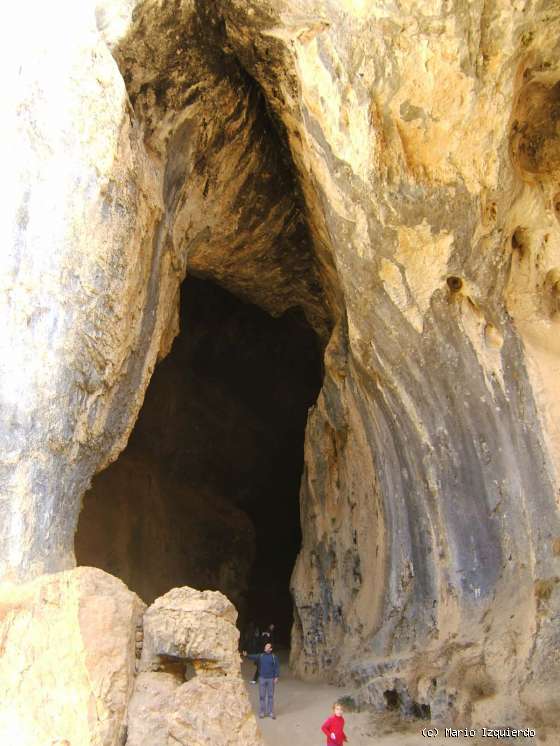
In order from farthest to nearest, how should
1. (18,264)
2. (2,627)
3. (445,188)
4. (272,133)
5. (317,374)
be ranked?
(317,374) < (272,133) < (445,188) < (18,264) < (2,627)

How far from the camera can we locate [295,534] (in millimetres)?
13453

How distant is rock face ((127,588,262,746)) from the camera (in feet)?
14.2

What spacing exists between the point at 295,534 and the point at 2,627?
9344mm

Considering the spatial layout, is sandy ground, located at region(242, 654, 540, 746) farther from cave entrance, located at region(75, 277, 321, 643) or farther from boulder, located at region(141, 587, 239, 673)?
cave entrance, located at region(75, 277, 321, 643)

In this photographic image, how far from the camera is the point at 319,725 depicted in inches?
239

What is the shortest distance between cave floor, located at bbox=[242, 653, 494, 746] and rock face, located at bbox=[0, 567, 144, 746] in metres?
1.73

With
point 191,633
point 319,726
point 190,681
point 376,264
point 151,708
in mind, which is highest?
point 376,264

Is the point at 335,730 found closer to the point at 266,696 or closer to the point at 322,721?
the point at 322,721

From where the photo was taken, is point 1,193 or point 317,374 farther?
point 317,374

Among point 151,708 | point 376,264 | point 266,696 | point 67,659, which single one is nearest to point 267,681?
point 266,696

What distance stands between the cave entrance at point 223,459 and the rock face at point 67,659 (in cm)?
588

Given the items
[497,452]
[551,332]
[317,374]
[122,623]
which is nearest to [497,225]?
[551,332]

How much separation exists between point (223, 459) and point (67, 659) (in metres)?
8.51

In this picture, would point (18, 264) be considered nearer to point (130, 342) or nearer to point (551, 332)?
point (130, 342)
